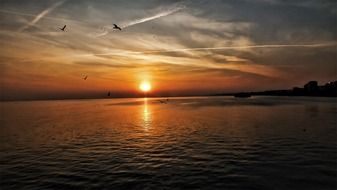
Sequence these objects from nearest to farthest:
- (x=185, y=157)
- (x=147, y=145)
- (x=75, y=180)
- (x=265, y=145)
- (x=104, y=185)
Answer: (x=104, y=185) < (x=75, y=180) < (x=185, y=157) < (x=265, y=145) < (x=147, y=145)

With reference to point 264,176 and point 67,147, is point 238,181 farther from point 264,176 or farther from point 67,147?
point 67,147

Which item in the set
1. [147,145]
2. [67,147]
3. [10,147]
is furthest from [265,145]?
[10,147]

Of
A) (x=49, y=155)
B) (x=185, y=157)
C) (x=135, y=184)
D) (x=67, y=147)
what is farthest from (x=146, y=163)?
(x=67, y=147)

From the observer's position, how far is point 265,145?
34094 millimetres

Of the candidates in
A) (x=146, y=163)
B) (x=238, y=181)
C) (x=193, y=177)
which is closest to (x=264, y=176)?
(x=238, y=181)

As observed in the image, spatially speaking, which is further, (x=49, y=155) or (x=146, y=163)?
(x=49, y=155)

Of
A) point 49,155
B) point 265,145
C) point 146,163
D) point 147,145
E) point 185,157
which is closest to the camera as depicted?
point 146,163

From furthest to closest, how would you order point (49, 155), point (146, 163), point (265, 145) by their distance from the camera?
point (265, 145) → point (49, 155) → point (146, 163)

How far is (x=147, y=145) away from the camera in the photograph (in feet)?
120

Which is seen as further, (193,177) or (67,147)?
(67,147)

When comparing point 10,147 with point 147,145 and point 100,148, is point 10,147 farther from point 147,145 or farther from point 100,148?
point 147,145

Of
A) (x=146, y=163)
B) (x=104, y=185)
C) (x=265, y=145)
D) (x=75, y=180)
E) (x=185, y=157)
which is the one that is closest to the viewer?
(x=104, y=185)

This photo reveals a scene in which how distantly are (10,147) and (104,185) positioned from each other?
24467mm

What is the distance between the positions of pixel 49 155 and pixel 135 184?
614 inches
